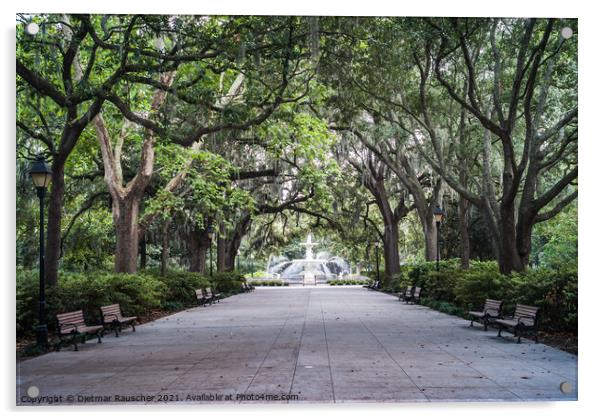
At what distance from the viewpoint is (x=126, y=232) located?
19.1 m

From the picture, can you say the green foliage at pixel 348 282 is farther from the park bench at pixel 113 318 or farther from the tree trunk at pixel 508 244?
the park bench at pixel 113 318

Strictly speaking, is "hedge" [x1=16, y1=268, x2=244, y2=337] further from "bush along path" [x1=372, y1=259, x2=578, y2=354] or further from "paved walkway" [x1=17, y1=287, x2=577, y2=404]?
"bush along path" [x1=372, y1=259, x2=578, y2=354]

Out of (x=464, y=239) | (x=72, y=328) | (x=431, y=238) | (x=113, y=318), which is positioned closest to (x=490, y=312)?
(x=113, y=318)

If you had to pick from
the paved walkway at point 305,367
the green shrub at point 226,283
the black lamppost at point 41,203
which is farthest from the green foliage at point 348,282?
the black lamppost at point 41,203

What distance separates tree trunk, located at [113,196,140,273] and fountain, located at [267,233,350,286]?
102 ft

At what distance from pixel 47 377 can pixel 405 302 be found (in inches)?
692

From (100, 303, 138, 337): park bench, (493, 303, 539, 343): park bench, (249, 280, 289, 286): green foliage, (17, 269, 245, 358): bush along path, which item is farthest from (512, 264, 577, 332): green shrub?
(249, 280, 289, 286): green foliage

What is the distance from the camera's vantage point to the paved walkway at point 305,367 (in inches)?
281

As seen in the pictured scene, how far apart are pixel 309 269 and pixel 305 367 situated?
5070cm

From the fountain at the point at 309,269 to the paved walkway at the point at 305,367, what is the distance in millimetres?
37024

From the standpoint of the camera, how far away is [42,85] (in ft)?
36.7
